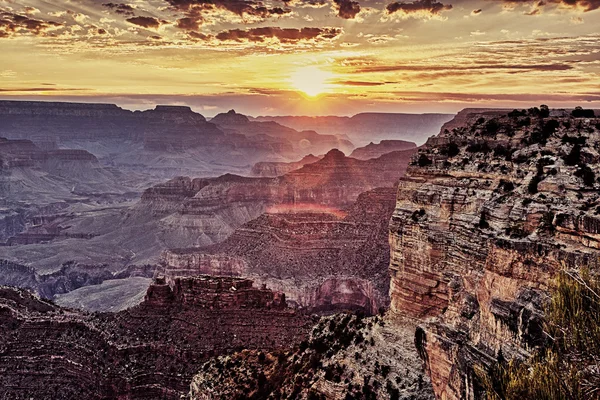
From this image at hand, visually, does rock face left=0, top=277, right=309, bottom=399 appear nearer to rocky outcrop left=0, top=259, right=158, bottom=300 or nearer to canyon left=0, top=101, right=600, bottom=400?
canyon left=0, top=101, right=600, bottom=400

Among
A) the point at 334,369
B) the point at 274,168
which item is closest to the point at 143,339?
the point at 334,369

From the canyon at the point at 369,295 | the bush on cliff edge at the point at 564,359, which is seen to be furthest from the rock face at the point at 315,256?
the bush on cliff edge at the point at 564,359

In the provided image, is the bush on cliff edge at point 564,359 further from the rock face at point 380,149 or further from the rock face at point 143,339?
the rock face at point 380,149

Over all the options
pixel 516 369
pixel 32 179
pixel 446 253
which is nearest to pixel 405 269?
pixel 446 253

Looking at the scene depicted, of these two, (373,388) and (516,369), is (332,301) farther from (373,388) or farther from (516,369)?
(516,369)

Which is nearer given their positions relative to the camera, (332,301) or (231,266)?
(332,301)

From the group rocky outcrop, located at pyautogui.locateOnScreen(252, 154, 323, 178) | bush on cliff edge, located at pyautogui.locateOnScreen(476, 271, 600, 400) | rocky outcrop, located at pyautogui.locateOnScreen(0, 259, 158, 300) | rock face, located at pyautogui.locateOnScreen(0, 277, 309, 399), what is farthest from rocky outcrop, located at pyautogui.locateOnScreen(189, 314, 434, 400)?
rocky outcrop, located at pyautogui.locateOnScreen(252, 154, 323, 178)
